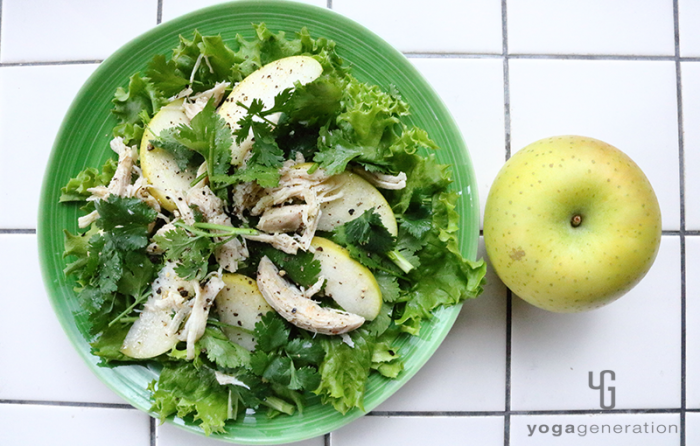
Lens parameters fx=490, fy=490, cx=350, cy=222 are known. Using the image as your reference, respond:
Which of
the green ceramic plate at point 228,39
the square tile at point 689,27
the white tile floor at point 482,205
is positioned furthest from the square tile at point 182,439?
the square tile at point 689,27

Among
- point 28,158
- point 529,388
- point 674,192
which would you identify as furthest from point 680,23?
point 28,158

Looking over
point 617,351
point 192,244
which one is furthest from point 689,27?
point 192,244

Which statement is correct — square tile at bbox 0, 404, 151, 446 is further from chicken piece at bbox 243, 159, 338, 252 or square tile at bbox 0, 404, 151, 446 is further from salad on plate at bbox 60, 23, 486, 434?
chicken piece at bbox 243, 159, 338, 252

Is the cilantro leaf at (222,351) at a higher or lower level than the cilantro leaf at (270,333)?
lower

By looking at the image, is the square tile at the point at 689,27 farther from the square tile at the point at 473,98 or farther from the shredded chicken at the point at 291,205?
the shredded chicken at the point at 291,205

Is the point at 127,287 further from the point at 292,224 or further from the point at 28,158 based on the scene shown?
the point at 28,158

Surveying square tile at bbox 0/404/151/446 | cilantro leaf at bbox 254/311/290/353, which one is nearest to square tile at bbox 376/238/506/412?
cilantro leaf at bbox 254/311/290/353
